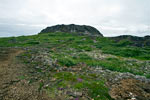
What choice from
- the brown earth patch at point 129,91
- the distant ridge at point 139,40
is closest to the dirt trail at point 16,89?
the brown earth patch at point 129,91

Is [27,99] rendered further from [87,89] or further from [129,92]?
[129,92]

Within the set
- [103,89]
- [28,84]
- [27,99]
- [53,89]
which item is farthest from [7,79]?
[103,89]

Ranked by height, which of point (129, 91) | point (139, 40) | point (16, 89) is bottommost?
point (129, 91)

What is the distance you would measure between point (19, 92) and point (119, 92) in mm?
7189

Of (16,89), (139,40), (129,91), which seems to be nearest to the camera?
(16,89)

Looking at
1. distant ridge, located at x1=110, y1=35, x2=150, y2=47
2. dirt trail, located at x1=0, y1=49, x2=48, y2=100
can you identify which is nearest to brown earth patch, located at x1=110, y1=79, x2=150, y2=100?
dirt trail, located at x1=0, y1=49, x2=48, y2=100

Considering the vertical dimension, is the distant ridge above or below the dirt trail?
above

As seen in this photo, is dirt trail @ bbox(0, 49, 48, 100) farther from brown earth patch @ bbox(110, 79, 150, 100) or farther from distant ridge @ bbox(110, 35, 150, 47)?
distant ridge @ bbox(110, 35, 150, 47)

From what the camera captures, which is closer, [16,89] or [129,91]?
[16,89]

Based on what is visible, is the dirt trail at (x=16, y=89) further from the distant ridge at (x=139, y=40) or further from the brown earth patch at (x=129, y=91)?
the distant ridge at (x=139, y=40)

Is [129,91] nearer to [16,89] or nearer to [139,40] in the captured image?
[16,89]

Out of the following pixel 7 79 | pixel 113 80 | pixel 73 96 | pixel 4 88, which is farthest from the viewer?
pixel 113 80

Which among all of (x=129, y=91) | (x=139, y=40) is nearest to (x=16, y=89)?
(x=129, y=91)

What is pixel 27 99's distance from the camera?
19.7ft
